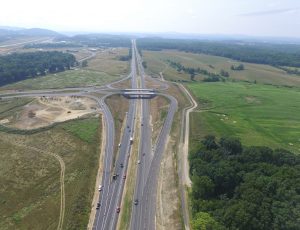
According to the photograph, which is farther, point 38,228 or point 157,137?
point 157,137

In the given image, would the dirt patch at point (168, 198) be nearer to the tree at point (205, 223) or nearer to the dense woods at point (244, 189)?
the dense woods at point (244, 189)

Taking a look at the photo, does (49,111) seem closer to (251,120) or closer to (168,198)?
(168,198)

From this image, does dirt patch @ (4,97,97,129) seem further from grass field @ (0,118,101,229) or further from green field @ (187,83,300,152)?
green field @ (187,83,300,152)

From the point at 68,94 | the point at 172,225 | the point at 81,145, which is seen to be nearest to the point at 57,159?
the point at 81,145

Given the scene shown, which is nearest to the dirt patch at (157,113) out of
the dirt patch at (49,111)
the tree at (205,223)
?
the dirt patch at (49,111)

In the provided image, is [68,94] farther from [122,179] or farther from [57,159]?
[122,179]
